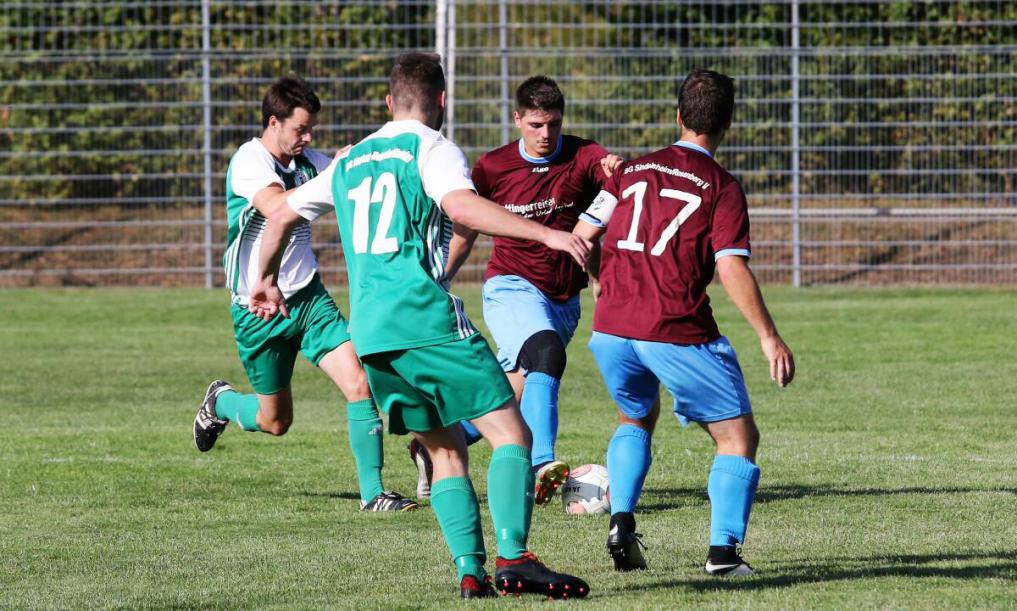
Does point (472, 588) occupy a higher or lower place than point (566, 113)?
lower

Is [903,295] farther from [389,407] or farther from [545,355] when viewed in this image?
[389,407]

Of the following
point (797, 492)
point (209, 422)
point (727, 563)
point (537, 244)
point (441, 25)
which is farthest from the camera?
point (441, 25)

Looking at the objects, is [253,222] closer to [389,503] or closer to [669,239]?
[389,503]

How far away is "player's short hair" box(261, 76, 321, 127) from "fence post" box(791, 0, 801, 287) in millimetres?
13246

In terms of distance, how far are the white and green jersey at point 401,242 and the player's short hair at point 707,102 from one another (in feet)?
3.59

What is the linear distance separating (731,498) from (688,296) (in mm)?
750

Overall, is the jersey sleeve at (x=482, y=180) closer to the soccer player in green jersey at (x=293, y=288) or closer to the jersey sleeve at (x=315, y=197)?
the soccer player in green jersey at (x=293, y=288)

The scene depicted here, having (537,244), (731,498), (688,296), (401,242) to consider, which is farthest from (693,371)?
(537,244)

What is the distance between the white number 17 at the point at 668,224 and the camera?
6.02m

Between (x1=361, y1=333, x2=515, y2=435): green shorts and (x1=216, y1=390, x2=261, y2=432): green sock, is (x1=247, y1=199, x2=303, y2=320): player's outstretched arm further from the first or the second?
(x1=216, y1=390, x2=261, y2=432): green sock

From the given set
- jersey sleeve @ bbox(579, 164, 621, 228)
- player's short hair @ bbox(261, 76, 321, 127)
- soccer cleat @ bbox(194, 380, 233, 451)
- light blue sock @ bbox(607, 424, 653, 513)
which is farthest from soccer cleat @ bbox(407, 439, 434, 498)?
jersey sleeve @ bbox(579, 164, 621, 228)

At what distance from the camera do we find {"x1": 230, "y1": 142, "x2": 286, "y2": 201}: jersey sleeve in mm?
8039

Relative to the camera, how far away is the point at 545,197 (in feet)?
27.8

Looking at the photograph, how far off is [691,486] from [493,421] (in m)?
3.30
